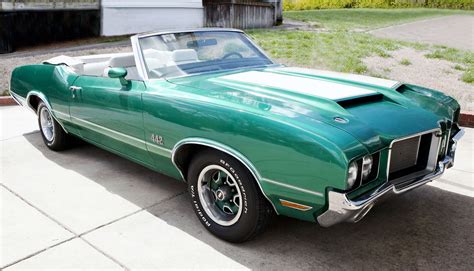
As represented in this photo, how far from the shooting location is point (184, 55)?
3.95m

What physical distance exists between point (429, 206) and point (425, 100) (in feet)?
3.05

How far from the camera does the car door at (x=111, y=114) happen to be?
3.62 meters

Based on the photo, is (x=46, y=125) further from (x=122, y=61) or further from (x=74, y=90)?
(x=122, y=61)

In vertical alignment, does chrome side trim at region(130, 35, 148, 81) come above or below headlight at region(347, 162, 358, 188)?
above

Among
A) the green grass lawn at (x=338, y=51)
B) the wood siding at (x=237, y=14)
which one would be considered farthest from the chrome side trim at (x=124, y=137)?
the wood siding at (x=237, y=14)

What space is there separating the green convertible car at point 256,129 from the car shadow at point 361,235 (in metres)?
0.23

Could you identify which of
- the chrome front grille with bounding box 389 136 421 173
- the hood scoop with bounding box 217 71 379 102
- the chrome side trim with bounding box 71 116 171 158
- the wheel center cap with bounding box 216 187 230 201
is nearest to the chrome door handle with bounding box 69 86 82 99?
the chrome side trim with bounding box 71 116 171 158

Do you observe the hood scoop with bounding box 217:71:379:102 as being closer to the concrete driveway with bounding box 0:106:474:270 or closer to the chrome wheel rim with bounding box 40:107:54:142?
the concrete driveway with bounding box 0:106:474:270

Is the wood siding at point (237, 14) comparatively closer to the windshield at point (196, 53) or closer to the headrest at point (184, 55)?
the windshield at point (196, 53)

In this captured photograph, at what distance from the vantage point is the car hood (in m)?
2.79

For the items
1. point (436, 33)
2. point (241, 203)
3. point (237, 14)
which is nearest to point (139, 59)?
point (241, 203)

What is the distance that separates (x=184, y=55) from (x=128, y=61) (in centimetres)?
80

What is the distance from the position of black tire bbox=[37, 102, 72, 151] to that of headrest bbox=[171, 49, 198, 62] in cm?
174

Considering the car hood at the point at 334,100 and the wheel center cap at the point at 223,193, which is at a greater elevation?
the car hood at the point at 334,100
